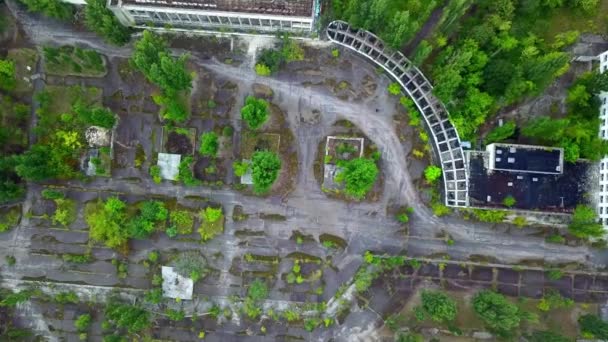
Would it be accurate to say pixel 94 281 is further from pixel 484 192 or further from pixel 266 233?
pixel 484 192

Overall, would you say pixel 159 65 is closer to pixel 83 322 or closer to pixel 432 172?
pixel 83 322

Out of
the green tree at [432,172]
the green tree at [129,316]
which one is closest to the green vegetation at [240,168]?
the green tree at [129,316]

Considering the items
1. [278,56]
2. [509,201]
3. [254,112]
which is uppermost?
[278,56]

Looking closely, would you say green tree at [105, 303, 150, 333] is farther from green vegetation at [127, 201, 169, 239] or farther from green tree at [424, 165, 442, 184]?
green tree at [424, 165, 442, 184]

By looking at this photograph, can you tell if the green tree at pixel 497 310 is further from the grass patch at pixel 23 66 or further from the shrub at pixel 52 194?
the grass patch at pixel 23 66

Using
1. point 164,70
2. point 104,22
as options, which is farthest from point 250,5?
point 104,22

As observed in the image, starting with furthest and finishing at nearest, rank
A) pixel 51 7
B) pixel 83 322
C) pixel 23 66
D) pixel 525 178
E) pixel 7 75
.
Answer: pixel 23 66 → pixel 7 75 → pixel 83 322 → pixel 51 7 → pixel 525 178

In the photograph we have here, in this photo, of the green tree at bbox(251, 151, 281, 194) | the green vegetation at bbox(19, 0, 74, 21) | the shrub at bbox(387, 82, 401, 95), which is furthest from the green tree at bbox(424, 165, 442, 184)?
the green vegetation at bbox(19, 0, 74, 21)
